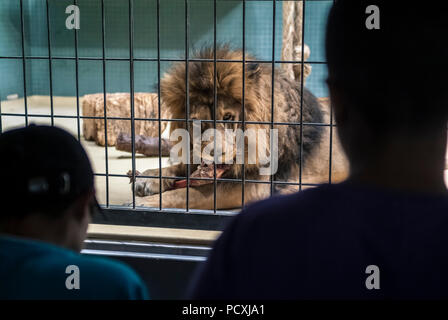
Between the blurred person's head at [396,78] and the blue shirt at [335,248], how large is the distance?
0.06 m

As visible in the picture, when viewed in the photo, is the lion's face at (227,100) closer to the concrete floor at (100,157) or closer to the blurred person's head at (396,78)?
the concrete floor at (100,157)

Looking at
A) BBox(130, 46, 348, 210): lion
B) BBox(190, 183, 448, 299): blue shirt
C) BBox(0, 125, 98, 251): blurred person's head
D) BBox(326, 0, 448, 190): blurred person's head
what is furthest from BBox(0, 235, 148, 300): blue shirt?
BBox(130, 46, 348, 210): lion

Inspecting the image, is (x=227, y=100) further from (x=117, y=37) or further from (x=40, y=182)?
(x=117, y=37)

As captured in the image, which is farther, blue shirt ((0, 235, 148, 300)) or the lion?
the lion

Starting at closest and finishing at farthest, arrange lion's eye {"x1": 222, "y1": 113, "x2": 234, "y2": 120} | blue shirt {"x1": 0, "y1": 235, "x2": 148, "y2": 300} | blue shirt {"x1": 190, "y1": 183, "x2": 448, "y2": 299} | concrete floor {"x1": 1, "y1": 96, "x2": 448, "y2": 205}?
blue shirt {"x1": 190, "y1": 183, "x2": 448, "y2": 299}, blue shirt {"x1": 0, "y1": 235, "x2": 148, "y2": 300}, lion's eye {"x1": 222, "y1": 113, "x2": 234, "y2": 120}, concrete floor {"x1": 1, "y1": 96, "x2": 448, "y2": 205}

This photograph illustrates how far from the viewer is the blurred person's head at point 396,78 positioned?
23.2 inches

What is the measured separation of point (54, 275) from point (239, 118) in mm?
2830

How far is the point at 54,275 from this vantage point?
810 mm

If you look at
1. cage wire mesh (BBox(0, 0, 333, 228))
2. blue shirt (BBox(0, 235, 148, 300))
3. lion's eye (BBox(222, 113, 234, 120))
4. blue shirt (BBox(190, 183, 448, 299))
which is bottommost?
blue shirt (BBox(0, 235, 148, 300))

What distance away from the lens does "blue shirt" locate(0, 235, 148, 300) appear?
0.80 metres

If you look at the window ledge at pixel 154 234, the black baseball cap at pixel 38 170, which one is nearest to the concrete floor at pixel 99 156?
the window ledge at pixel 154 234

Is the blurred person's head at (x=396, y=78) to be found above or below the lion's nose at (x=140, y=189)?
above

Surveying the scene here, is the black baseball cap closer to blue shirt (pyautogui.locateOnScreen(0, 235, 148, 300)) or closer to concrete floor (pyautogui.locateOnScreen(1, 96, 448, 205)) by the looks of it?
blue shirt (pyautogui.locateOnScreen(0, 235, 148, 300))
